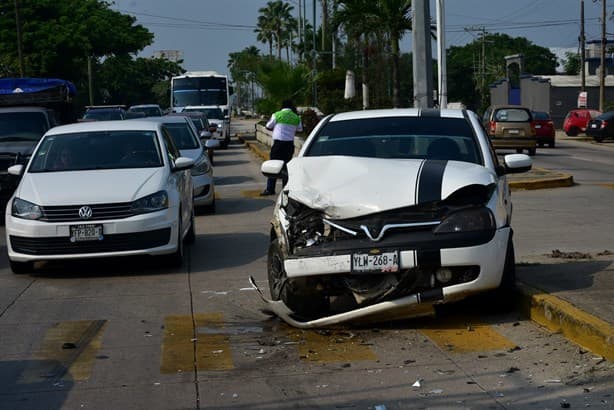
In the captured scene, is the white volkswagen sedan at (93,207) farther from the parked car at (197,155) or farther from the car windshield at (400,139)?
the parked car at (197,155)

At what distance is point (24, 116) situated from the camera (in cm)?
1977

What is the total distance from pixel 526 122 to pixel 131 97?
7205 centimetres

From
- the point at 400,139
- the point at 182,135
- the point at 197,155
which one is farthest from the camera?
the point at 182,135

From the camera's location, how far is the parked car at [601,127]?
155 ft

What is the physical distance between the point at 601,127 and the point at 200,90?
18.1 meters

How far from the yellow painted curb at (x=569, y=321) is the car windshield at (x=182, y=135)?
1181cm

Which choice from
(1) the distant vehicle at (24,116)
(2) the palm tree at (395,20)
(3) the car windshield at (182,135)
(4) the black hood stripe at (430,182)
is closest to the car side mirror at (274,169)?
(4) the black hood stripe at (430,182)

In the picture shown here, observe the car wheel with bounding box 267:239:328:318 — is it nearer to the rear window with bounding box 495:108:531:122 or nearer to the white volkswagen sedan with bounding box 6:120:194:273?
the white volkswagen sedan with bounding box 6:120:194:273

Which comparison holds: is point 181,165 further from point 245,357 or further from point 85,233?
point 245,357

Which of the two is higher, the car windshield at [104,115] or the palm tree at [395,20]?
the palm tree at [395,20]

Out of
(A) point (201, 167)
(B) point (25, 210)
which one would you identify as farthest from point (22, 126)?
(B) point (25, 210)

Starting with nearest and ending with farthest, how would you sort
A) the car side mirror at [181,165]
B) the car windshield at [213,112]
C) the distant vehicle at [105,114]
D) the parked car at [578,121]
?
the car side mirror at [181,165] → the distant vehicle at [105,114] → the car windshield at [213,112] → the parked car at [578,121]

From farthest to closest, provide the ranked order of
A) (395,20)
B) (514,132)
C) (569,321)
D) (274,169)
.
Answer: (395,20) < (514,132) < (274,169) < (569,321)

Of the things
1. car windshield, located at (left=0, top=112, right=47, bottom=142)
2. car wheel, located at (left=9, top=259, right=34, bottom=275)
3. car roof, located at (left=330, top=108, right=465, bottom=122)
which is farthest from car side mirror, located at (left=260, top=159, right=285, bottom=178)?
car windshield, located at (left=0, top=112, right=47, bottom=142)
